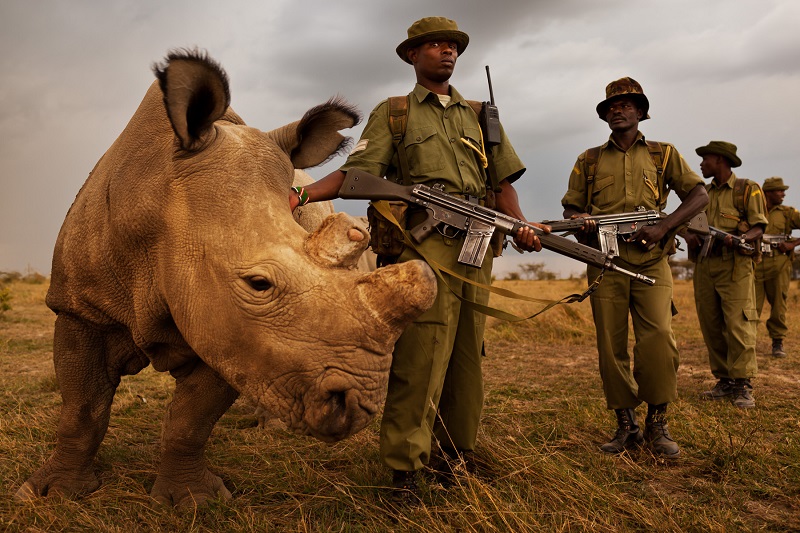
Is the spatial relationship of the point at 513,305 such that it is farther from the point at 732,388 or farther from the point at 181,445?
the point at 181,445

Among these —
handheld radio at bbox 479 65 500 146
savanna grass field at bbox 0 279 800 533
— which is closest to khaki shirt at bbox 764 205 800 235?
savanna grass field at bbox 0 279 800 533

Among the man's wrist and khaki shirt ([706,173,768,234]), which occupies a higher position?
khaki shirt ([706,173,768,234])

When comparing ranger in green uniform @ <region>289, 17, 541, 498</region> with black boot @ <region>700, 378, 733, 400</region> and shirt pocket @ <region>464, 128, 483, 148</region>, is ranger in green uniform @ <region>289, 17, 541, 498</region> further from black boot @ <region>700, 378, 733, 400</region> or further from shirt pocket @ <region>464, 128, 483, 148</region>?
black boot @ <region>700, 378, 733, 400</region>

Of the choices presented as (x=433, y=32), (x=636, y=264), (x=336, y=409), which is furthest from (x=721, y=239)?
(x=336, y=409)

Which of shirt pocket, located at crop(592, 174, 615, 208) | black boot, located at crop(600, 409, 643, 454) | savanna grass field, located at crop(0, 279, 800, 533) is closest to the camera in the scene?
savanna grass field, located at crop(0, 279, 800, 533)

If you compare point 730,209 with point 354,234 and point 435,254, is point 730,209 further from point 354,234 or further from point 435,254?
point 354,234

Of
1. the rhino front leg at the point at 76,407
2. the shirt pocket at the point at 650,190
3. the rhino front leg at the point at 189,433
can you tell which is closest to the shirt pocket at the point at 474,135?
the shirt pocket at the point at 650,190

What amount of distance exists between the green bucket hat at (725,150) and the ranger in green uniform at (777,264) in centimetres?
162

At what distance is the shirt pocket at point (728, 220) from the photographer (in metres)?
7.99

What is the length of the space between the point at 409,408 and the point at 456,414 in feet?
1.54

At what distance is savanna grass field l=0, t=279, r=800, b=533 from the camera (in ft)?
10.9

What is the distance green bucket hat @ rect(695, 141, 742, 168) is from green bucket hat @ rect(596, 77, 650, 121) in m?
3.20

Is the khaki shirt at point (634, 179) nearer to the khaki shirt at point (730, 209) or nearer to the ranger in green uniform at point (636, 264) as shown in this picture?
the ranger in green uniform at point (636, 264)

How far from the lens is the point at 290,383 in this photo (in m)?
2.74
